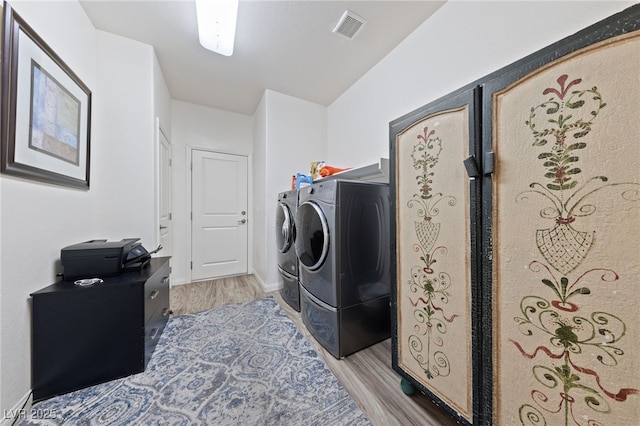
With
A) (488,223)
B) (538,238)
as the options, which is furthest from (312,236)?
(538,238)

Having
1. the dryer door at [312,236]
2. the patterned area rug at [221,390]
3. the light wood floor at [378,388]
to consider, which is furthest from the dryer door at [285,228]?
the patterned area rug at [221,390]

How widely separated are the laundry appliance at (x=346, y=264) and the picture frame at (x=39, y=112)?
5.20ft

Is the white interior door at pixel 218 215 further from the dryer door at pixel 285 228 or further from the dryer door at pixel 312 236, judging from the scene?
the dryer door at pixel 312 236

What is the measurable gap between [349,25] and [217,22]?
3.33 feet

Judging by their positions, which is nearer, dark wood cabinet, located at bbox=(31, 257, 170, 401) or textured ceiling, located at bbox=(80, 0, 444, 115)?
dark wood cabinet, located at bbox=(31, 257, 170, 401)

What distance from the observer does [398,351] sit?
1154 millimetres

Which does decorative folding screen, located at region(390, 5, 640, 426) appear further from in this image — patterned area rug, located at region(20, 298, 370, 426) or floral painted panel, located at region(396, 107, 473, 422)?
patterned area rug, located at region(20, 298, 370, 426)

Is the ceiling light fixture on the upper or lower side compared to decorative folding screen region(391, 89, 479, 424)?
upper

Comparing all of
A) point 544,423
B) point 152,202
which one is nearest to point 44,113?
point 152,202

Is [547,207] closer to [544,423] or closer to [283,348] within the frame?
[544,423]

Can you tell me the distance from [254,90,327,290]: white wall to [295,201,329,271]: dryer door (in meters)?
0.98

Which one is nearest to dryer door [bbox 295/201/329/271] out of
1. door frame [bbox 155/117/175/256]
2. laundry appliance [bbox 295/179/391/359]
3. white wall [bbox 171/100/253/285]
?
laundry appliance [bbox 295/179/391/359]

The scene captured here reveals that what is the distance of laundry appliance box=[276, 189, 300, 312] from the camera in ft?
7.00

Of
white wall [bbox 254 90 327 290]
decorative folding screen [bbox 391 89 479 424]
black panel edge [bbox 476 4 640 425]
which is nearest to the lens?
black panel edge [bbox 476 4 640 425]
